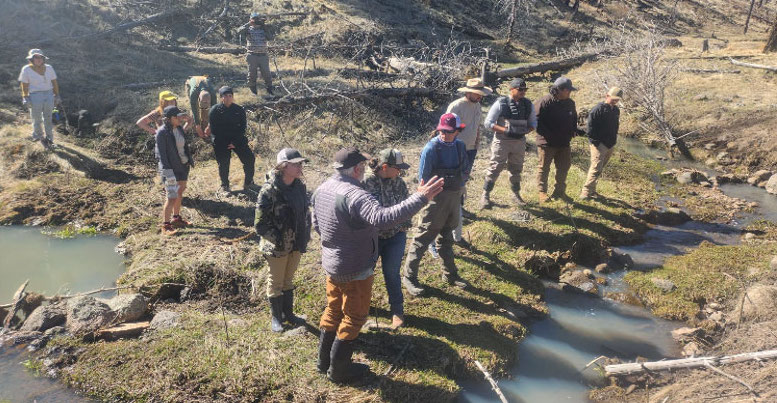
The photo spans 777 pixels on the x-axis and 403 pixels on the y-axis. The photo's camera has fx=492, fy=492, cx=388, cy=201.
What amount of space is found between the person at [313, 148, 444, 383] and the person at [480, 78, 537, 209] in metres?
3.84

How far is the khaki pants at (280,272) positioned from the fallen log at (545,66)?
11.7 meters

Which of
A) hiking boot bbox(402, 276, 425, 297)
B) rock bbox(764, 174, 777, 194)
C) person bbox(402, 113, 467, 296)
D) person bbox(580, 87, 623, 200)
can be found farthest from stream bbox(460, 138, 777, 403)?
rock bbox(764, 174, 777, 194)

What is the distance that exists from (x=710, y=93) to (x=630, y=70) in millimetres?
3477

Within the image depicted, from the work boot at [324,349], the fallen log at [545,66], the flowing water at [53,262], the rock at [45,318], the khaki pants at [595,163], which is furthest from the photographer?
the fallen log at [545,66]

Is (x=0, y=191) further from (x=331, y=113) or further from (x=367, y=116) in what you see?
(x=367, y=116)

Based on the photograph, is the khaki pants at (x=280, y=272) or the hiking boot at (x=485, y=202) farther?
the hiking boot at (x=485, y=202)

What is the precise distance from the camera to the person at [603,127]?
7835mm

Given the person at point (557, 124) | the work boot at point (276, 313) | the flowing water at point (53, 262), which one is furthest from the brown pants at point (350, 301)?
the person at point (557, 124)

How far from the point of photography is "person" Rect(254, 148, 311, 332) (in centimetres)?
430

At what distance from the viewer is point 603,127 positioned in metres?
7.91

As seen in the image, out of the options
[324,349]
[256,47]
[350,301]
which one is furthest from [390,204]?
[256,47]

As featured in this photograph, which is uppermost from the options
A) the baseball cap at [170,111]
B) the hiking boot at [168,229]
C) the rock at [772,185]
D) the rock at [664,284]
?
the baseball cap at [170,111]

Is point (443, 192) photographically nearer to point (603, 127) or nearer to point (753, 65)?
point (603, 127)

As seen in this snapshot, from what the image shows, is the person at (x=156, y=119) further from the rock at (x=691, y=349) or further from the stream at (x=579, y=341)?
the rock at (x=691, y=349)
